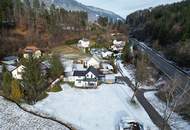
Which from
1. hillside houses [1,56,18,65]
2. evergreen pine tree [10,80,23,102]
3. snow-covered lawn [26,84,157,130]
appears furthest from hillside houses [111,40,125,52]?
evergreen pine tree [10,80,23,102]

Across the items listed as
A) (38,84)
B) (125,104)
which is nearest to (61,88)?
(38,84)

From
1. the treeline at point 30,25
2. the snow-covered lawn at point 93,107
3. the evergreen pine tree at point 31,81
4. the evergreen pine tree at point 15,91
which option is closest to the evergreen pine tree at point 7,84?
the evergreen pine tree at point 15,91

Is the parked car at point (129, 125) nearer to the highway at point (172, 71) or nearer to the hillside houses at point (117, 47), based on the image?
the highway at point (172, 71)

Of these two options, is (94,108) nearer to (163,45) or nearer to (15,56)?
(15,56)

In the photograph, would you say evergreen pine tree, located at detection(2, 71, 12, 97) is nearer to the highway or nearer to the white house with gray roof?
the white house with gray roof

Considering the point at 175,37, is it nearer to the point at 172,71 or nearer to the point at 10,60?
the point at 172,71
